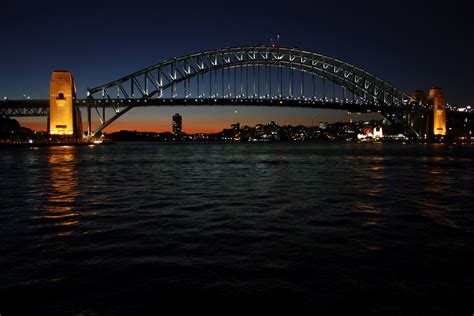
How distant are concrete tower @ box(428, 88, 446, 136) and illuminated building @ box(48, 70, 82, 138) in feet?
271

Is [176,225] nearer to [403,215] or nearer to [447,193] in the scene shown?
[403,215]

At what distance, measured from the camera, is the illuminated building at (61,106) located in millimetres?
72500

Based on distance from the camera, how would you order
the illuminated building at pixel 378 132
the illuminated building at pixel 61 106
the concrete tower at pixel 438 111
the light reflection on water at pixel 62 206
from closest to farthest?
the light reflection on water at pixel 62 206 → the illuminated building at pixel 61 106 → the concrete tower at pixel 438 111 → the illuminated building at pixel 378 132

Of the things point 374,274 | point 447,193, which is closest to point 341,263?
point 374,274

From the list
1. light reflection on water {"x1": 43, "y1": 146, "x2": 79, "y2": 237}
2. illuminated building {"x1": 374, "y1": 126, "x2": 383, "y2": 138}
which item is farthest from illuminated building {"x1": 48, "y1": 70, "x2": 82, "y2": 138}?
illuminated building {"x1": 374, "y1": 126, "x2": 383, "y2": 138}

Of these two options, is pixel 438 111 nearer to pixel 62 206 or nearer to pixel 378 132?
pixel 378 132

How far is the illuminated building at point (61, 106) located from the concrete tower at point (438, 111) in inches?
3247

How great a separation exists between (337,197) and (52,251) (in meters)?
8.42

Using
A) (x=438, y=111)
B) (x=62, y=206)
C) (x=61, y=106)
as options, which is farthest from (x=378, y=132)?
(x=62, y=206)

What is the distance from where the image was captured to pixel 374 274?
4883mm

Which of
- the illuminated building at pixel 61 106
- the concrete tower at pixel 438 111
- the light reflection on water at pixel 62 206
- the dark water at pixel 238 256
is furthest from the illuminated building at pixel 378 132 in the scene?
the dark water at pixel 238 256

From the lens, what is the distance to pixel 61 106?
7262cm

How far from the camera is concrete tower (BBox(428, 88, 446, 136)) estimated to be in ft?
322

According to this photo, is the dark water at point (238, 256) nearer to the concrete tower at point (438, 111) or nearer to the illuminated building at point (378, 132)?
the concrete tower at point (438, 111)
